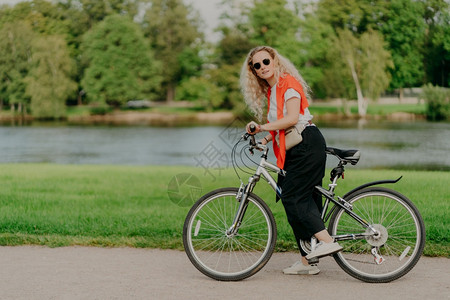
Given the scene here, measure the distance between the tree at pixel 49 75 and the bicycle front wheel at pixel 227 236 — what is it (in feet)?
179

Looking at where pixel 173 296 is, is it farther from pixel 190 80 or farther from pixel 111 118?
pixel 111 118

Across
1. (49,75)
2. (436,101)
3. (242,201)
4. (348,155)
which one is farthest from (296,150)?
(49,75)

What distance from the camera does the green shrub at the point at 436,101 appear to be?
37812 mm

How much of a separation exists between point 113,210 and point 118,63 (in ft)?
177

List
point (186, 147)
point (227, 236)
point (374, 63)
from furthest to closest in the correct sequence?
point (374, 63), point (186, 147), point (227, 236)

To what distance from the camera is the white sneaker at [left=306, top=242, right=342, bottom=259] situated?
420cm

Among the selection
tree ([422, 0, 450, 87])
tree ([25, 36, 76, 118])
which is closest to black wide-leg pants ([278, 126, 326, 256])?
tree ([422, 0, 450, 87])

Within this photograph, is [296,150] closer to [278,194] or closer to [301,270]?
[278,194]

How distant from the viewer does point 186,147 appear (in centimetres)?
3234

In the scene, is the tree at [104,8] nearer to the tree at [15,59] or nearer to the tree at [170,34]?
the tree at [170,34]

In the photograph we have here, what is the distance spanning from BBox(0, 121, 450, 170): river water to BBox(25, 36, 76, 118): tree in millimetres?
14452

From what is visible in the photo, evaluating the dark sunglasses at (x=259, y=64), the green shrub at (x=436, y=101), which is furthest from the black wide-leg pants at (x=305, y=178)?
the green shrub at (x=436, y=101)

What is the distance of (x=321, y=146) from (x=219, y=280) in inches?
47.8

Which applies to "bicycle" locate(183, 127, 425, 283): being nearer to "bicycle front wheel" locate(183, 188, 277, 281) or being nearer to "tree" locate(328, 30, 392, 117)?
"bicycle front wheel" locate(183, 188, 277, 281)
